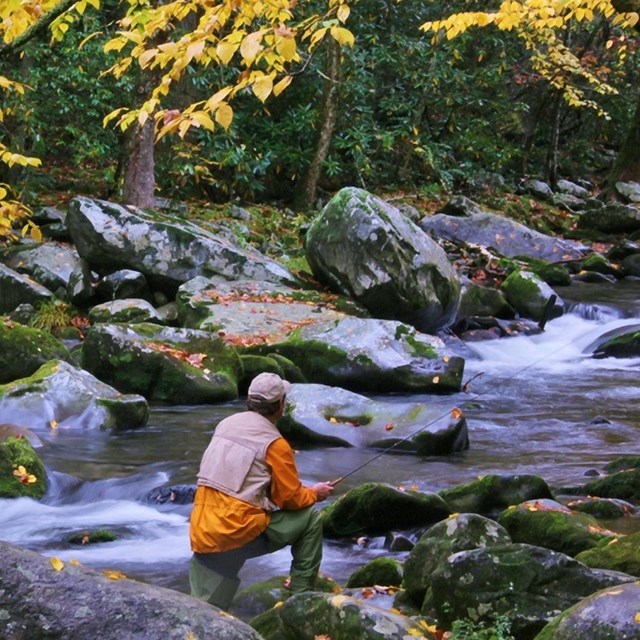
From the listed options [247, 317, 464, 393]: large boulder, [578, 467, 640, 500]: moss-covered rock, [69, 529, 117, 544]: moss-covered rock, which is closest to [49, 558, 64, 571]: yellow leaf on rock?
[69, 529, 117, 544]: moss-covered rock

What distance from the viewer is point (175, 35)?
15.9 meters

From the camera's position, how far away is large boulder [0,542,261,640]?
2586mm

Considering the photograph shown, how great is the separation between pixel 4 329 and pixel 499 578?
284 inches

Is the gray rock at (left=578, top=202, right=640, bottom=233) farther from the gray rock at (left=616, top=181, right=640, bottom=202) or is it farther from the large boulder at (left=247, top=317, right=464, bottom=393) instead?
the large boulder at (left=247, top=317, right=464, bottom=393)

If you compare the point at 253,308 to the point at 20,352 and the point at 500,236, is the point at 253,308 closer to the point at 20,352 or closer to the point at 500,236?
the point at 20,352

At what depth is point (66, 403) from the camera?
9.06 metres

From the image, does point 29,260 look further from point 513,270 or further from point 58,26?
point 58,26

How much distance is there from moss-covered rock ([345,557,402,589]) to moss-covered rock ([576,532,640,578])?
3.12ft

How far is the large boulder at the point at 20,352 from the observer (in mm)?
9891

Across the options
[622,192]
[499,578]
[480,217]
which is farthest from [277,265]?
[622,192]

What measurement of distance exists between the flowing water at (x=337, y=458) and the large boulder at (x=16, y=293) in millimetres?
3294

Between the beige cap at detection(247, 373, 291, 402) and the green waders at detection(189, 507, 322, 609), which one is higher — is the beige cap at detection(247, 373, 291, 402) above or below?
above

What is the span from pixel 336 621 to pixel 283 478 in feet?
2.75

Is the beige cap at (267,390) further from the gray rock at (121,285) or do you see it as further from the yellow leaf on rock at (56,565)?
the gray rock at (121,285)
